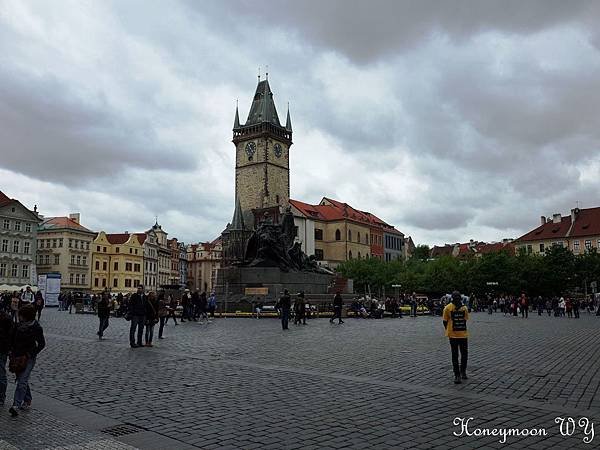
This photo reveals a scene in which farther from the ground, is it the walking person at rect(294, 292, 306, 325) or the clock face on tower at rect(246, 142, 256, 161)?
the clock face on tower at rect(246, 142, 256, 161)

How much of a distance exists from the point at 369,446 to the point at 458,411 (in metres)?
2.24

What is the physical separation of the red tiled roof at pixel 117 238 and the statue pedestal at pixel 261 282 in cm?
8030

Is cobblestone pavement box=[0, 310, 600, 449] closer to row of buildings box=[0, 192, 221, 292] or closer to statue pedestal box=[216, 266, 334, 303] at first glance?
statue pedestal box=[216, 266, 334, 303]

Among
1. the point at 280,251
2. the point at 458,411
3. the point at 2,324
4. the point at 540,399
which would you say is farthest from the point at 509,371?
the point at 280,251

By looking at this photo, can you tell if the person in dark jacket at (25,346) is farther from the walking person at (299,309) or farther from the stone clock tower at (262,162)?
the stone clock tower at (262,162)

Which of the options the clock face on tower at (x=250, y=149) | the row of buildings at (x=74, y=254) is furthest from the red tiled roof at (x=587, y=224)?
the row of buildings at (x=74, y=254)

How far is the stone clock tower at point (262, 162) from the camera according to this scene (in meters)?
100

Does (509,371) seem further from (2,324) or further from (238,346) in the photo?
(2,324)

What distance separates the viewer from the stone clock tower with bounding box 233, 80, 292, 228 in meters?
100

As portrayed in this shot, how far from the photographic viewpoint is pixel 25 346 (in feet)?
26.8

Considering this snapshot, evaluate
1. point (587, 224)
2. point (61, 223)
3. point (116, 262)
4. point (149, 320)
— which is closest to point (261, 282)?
point (149, 320)

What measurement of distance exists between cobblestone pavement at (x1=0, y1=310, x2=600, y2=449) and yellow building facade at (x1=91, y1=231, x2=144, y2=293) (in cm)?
9418

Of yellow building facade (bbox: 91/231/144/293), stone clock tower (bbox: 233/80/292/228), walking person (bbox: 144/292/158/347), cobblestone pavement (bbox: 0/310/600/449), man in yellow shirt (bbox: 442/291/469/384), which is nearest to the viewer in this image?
cobblestone pavement (bbox: 0/310/600/449)

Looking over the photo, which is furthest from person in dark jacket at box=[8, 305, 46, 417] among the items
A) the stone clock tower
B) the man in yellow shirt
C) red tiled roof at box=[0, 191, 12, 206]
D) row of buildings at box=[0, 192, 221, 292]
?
the stone clock tower
